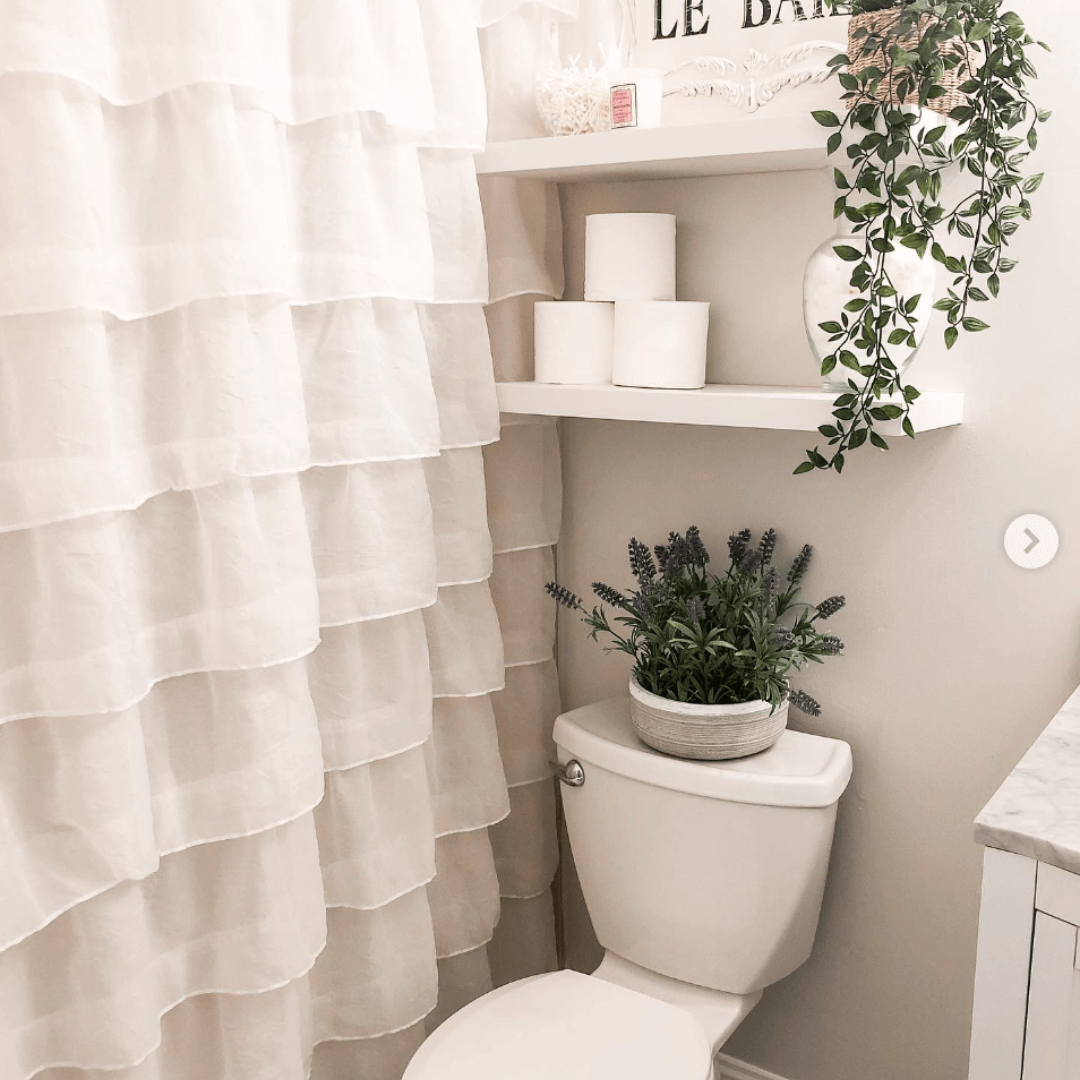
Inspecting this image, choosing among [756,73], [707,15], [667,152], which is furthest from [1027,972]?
[707,15]

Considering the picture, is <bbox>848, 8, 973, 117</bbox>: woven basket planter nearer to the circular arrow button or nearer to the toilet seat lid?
the circular arrow button

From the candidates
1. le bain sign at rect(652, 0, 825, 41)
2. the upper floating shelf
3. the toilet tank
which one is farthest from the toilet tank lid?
le bain sign at rect(652, 0, 825, 41)

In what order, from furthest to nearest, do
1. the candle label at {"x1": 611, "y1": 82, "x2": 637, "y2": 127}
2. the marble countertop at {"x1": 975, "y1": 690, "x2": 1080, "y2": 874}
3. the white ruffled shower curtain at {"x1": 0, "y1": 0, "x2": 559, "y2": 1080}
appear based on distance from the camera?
the candle label at {"x1": 611, "y1": 82, "x2": 637, "y2": 127}
the white ruffled shower curtain at {"x1": 0, "y1": 0, "x2": 559, "y2": 1080}
the marble countertop at {"x1": 975, "y1": 690, "x2": 1080, "y2": 874}

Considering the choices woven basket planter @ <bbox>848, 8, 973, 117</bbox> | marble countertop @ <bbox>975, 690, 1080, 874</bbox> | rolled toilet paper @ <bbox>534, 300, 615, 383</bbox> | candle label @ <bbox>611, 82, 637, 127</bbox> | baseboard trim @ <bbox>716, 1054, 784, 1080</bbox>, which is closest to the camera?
marble countertop @ <bbox>975, 690, 1080, 874</bbox>

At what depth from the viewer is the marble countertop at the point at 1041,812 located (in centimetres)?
84

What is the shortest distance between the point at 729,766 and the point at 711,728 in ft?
0.17

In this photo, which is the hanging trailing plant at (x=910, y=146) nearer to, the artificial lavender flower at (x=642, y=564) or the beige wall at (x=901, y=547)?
the beige wall at (x=901, y=547)

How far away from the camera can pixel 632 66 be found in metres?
1.47

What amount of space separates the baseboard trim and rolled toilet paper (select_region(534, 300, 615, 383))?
104 cm

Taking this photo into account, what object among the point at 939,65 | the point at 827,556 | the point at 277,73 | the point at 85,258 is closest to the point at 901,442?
the point at 827,556

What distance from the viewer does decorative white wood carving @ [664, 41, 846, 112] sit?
1.28 metres

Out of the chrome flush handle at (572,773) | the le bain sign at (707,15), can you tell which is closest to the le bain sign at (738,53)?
the le bain sign at (707,15)

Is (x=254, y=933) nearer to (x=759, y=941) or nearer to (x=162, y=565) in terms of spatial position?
(x=162, y=565)

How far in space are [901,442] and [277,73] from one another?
2.74 ft
